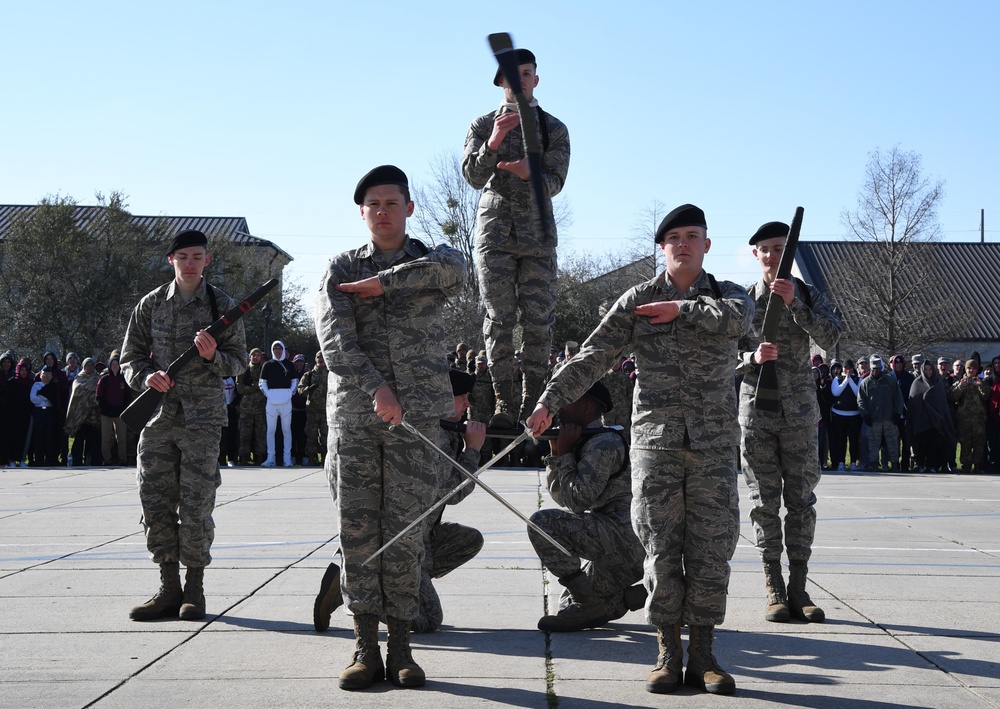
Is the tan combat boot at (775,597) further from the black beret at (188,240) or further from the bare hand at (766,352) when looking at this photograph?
the black beret at (188,240)

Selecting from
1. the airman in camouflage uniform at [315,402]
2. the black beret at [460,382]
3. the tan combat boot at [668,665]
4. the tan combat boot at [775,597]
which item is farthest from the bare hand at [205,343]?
the airman in camouflage uniform at [315,402]

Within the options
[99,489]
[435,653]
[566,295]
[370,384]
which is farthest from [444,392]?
[566,295]

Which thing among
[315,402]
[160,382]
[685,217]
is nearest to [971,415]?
[315,402]

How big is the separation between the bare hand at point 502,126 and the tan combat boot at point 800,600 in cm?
350

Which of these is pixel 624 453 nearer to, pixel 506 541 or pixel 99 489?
pixel 506 541

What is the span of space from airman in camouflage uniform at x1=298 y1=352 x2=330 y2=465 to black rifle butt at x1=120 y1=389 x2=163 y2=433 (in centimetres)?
1210

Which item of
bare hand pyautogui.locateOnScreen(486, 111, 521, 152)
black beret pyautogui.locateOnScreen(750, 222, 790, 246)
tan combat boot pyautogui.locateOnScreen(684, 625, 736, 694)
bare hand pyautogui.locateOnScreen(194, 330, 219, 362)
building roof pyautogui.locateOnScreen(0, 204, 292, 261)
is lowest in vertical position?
tan combat boot pyautogui.locateOnScreen(684, 625, 736, 694)

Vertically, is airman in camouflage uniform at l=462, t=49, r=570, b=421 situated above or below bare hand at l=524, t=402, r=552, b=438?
above

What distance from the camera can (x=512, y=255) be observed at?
25.5 ft

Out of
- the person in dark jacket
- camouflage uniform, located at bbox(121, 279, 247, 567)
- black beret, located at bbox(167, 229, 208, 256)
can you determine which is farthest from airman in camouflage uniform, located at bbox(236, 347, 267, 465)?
camouflage uniform, located at bbox(121, 279, 247, 567)

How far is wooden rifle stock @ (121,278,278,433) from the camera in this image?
7414 millimetres

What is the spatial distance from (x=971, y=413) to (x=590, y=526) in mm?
16231

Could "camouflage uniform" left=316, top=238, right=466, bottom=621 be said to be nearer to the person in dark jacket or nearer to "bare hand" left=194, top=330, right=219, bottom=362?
"bare hand" left=194, top=330, right=219, bottom=362

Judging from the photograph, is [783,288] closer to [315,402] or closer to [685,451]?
[685,451]
